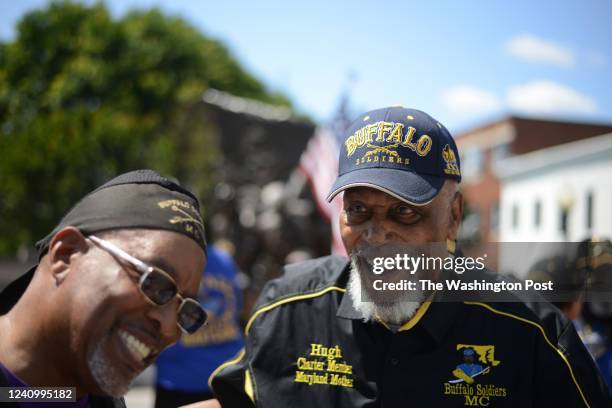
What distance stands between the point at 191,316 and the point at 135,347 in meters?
0.21

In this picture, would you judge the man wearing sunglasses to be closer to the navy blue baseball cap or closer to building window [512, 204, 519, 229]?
the navy blue baseball cap

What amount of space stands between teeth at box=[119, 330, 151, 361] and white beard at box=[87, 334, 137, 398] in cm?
5

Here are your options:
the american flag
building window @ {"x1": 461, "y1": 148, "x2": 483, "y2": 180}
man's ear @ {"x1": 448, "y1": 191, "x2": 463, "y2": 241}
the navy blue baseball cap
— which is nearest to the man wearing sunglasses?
the navy blue baseball cap

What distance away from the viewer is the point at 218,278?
5266mm

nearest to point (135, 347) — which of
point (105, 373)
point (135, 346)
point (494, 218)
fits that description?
point (135, 346)

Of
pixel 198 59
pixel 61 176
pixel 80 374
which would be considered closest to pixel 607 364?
pixel 80 374

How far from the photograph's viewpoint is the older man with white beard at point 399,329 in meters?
2.19

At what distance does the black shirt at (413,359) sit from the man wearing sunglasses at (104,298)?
0.57m

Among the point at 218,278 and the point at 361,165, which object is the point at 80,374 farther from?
the point at 218,278

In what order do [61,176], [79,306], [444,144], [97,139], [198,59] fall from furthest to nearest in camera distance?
[198,59]
[97,139]
[61,176]
[444,144]
[79,306]

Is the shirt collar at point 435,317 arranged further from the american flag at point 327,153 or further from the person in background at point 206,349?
the american flag at point 327,153

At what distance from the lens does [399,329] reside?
229 cm

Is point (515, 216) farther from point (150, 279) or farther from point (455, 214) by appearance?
point (150, 279)

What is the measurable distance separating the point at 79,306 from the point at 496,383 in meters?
1.36
